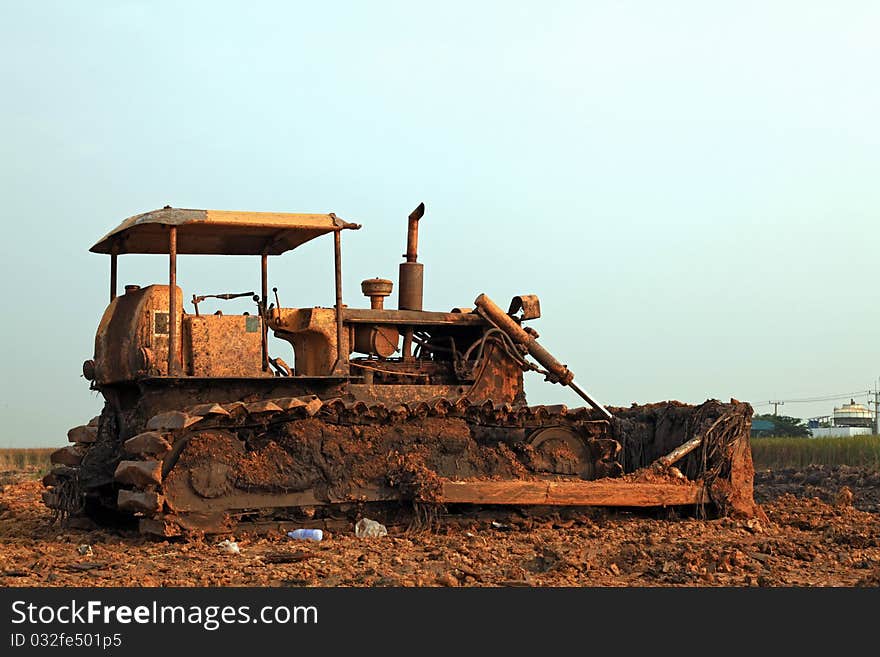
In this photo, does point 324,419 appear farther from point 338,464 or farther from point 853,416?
point 853,416

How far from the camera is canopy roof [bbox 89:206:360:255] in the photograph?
36.1ft

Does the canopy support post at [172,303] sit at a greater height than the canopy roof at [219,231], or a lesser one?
lesser

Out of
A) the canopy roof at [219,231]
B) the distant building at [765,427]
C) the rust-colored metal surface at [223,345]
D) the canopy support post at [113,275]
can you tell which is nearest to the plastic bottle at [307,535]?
the rust-colored metal surface at [223,345]

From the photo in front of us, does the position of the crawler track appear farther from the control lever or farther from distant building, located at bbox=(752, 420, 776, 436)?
distant building, located at bbox=(752, 420, 776, 436)

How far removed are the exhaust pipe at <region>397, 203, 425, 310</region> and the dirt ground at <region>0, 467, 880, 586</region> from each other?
2.90 m

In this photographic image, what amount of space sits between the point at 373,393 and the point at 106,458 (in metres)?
2.90

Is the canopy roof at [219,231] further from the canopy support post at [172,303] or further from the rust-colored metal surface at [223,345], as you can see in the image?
the rust-colored metal surface at [223,345]

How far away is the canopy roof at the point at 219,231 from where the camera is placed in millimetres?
11016

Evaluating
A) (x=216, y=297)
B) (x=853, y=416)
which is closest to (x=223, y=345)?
(x=216, y=297)

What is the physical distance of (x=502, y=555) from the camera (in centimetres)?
966

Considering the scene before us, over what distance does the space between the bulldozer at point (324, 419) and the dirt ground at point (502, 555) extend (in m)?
0.31

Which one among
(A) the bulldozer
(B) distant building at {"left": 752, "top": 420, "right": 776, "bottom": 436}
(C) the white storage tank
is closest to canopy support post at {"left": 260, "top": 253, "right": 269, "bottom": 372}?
(A) the bulldozer

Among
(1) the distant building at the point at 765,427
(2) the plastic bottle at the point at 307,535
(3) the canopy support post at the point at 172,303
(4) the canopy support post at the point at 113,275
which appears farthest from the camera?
(1) the distant building at the point at 765,427

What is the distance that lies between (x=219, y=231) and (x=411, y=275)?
2.46m
